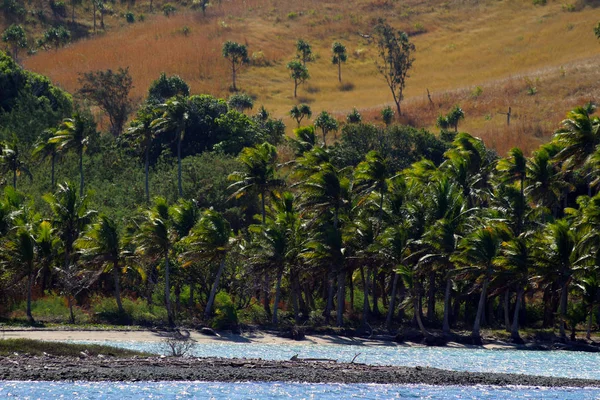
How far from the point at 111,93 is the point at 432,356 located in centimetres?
6048

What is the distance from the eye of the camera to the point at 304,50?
14075cm

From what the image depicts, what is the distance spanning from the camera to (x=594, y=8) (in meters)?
153

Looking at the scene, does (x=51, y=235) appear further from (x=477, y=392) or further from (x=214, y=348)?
(x=477, y=392)

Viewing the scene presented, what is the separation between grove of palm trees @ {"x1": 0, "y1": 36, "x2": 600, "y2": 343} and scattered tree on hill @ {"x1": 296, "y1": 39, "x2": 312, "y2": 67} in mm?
64144

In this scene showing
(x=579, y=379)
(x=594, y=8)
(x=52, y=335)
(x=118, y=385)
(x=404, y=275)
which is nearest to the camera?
(x=118, y=385)

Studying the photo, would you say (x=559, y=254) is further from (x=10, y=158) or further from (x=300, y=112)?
(x=300, y=112)

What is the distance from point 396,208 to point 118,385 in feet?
102

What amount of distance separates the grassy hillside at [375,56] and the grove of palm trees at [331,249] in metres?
33.2

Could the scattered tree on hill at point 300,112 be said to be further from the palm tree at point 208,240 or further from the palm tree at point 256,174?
the palm tree at point 208,240

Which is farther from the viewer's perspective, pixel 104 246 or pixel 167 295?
pixel 167 295

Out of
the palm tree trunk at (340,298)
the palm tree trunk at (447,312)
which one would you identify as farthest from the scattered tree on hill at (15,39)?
the palm tree trunk at (447,312)

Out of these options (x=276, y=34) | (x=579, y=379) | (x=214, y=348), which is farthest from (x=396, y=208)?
(x=276, y=34)

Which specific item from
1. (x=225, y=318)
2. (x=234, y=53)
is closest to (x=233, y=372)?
(x=225, y=318)

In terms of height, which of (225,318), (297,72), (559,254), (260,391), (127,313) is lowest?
(260,391)
